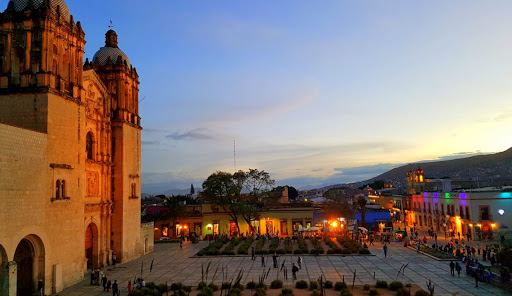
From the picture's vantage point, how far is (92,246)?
31.6 m

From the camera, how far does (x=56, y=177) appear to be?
23.6 meters

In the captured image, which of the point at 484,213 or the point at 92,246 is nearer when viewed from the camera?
the point at 92,246

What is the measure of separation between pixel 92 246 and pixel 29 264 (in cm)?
938

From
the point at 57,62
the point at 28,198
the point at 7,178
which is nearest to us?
the point at 7,178

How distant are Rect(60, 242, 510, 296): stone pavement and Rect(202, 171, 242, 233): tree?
15.7 m

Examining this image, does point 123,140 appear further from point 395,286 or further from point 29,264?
point 395,286

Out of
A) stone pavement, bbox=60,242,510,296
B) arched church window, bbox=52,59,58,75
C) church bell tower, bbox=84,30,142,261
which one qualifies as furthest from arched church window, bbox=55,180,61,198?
church bell tower, bbox=84,30,142,261

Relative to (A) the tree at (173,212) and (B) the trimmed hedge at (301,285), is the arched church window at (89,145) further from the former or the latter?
(A) the tree at (173,212)

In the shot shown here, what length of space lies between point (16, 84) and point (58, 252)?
10.8 m

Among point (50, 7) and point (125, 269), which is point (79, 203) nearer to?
point (125, 269)

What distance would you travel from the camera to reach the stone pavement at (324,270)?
23.7 meters

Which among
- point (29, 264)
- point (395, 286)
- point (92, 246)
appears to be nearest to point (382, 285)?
point (395, 286)

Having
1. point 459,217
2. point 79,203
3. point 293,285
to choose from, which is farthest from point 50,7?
point 459,217

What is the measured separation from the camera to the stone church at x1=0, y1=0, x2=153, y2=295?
798 inches
